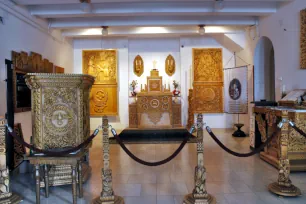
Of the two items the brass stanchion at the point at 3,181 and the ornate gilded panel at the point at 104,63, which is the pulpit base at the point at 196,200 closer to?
the brass stanchion at the point at 3,181

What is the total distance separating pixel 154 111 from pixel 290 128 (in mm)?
4934

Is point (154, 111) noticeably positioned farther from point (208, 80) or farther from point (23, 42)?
point (23, 42)

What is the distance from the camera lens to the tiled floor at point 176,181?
10.3 feet

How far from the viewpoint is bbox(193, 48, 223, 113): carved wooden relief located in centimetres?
890

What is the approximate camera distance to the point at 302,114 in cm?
400

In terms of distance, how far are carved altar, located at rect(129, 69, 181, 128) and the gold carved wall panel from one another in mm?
906

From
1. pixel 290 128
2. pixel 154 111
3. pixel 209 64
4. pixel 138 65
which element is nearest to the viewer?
pixel 290 128

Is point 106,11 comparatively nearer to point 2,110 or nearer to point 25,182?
point 2,110

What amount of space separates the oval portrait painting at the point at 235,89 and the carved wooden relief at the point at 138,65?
3.43m

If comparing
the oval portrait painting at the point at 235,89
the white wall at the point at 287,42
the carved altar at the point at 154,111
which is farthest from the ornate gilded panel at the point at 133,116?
the white wall at the point at 287,42

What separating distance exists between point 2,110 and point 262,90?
681 cm

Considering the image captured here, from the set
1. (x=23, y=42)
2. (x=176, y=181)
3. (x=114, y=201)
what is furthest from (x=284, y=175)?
(x=23, y=42)

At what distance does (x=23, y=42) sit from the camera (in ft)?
17.2

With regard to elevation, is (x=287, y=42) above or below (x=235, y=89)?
above
